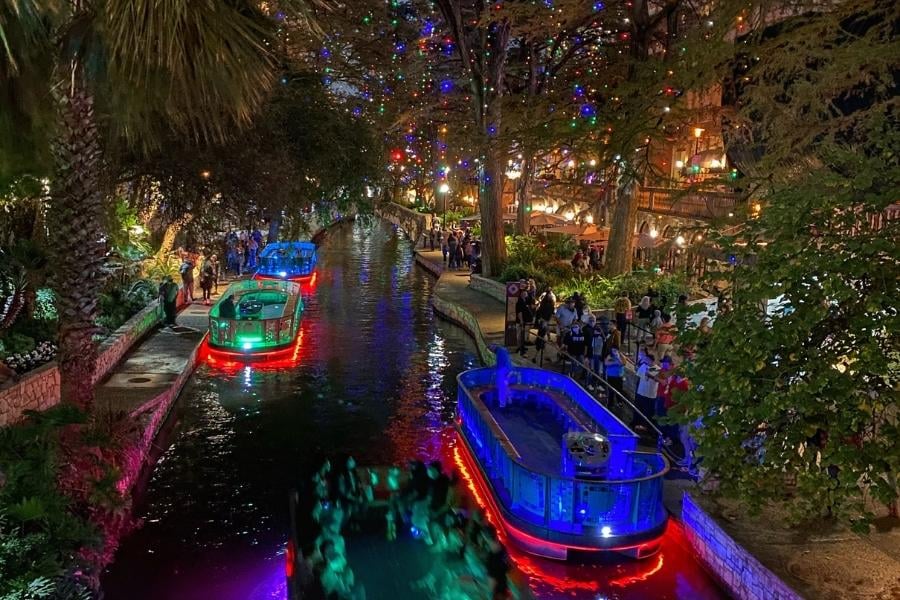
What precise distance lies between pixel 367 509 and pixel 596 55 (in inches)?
996

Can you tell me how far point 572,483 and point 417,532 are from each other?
2.31 metres

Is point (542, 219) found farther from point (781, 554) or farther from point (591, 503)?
point (781, 554)

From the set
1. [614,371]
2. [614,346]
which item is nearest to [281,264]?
[614,346]

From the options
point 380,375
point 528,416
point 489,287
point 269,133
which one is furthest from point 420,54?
point 528,416

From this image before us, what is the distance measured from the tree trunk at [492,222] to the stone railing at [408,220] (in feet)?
26.8

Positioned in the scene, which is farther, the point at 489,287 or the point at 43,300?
the point at 489,287

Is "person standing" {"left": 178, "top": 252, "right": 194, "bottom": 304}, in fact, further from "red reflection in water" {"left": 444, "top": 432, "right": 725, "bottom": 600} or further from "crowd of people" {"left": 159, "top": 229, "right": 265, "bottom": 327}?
"red reflection in water" {"left": 444, "top": 432, "right": 725, "bottom": 600}

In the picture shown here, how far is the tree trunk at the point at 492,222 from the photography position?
2738 cm

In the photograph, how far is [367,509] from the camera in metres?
8.47

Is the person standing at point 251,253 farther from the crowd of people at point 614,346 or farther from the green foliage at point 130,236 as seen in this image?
the crowd of people at point 614,346

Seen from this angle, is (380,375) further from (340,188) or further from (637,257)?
(637,257)

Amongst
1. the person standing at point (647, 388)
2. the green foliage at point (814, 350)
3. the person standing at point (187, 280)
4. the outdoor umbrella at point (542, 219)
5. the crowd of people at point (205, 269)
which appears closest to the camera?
the green foliage at point (814, 350)

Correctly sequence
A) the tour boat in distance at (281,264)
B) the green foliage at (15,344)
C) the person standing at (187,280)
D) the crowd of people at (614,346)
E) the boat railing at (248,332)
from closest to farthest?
the crowd of people at (614,346) < the green foliage at (15,344) < the boat railing at (248,332) < the person standing at (187,280) < the tour boat in distance at (281,264)

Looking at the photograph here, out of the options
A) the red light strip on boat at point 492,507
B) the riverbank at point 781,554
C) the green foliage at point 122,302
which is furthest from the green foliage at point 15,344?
the riverbank at point 781,554
